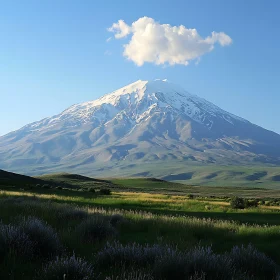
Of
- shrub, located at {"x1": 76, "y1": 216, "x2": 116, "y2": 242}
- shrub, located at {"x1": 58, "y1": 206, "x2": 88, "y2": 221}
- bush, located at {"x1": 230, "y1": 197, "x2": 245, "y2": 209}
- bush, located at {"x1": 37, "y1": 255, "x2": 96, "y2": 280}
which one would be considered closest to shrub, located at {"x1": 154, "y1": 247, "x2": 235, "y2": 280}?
bush, located at {"x1": 37, "y1": 255, "x2": 96, "y2": 280}

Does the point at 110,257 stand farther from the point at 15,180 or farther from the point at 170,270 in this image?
the point at 15,180

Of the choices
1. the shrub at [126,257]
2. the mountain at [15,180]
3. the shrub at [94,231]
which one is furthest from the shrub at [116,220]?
the mountain at [15,180]

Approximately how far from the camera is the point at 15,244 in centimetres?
742

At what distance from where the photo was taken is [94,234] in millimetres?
10500

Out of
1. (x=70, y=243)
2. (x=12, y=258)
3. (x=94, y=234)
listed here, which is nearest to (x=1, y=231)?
(x=12, y=258)

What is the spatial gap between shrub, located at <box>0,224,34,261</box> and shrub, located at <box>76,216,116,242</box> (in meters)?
2.51

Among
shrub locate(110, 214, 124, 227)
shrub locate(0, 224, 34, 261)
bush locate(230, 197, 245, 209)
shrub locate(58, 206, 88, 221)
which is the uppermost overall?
shrub locate(0, 224, 34, 261)

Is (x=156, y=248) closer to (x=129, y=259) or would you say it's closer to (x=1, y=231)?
(x=129, y=259)

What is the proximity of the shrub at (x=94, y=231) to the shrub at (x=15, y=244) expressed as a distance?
8.24ft

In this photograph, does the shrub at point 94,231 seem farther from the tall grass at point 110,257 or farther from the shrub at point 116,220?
the shrub at point 116,220

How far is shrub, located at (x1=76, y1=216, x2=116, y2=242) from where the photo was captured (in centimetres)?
1012

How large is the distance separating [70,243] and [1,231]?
2.00 meters

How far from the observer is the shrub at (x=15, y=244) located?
7.14 metres

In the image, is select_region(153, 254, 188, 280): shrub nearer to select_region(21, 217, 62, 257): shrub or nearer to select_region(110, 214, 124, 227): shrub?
select_region(21, 217, 62, 257): shrub
